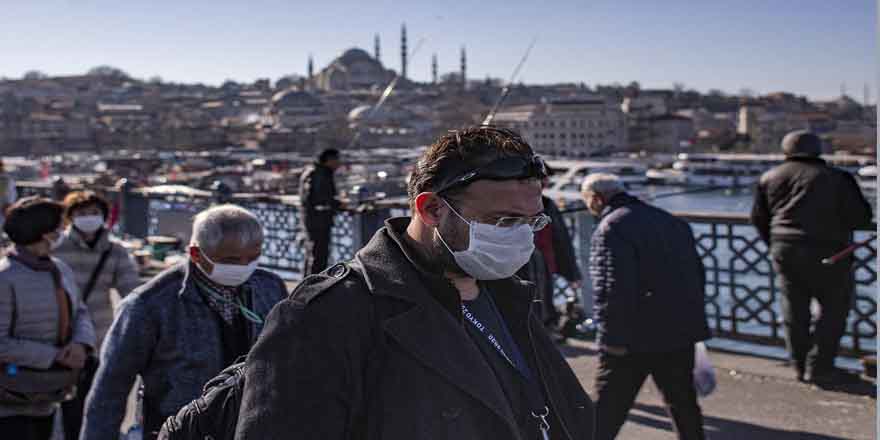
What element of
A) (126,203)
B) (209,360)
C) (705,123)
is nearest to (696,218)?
(209,360)

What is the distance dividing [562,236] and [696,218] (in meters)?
1.06

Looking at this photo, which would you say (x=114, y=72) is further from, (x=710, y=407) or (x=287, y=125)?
(x=710, y=407)

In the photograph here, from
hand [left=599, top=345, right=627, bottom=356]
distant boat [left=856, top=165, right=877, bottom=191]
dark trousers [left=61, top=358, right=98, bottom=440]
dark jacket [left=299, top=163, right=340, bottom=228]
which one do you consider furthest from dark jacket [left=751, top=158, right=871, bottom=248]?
distant boat [left=856, top=165, right=877, bottom=191]

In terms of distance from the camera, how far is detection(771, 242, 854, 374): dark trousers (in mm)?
4078

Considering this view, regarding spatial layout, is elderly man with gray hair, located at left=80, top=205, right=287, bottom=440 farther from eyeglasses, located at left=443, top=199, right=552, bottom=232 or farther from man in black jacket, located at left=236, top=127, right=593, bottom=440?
eyeglasses, located at left=443, top=199, right=552, bottom=232

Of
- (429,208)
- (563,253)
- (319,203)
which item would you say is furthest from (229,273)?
(319,203)

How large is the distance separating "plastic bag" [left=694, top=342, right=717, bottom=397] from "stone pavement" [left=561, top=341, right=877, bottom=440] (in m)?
0.34

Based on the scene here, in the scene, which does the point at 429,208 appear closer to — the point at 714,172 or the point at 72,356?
the point at 72,356

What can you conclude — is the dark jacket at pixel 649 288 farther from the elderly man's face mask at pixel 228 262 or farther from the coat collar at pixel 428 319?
the coat collar at pixel 428 319

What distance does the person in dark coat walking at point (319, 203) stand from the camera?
6402mm

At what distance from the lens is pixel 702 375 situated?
3.38 metres

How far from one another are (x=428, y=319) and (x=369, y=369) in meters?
0.10

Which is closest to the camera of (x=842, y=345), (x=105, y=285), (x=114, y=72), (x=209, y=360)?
(x=209, y=360)

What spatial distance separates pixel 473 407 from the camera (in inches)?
53.2
